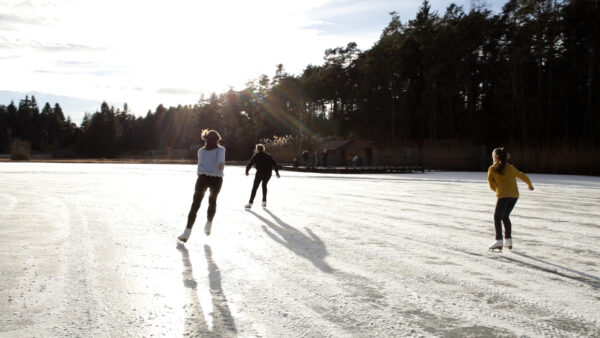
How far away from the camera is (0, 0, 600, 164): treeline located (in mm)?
40656

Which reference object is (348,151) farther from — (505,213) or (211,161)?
(505,213)

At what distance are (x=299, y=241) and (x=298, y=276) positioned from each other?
86.3 inches

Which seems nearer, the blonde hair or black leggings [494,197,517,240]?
black leggings [494,197,517,240]

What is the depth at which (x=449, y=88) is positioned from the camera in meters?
54.8

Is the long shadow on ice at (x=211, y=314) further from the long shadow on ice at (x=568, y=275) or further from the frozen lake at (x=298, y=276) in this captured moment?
the long shadow on ice at (x=568, y=275)

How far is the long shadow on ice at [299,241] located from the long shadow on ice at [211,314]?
50.6 inches

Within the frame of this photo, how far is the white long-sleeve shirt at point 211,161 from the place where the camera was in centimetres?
777

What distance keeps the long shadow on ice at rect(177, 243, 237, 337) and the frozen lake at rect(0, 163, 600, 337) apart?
0.02 metres

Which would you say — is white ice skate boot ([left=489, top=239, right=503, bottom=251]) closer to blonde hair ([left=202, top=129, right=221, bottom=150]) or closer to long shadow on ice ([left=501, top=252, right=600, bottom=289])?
long shadow on ice ([left=501, top=252, right=600, bottom=289])

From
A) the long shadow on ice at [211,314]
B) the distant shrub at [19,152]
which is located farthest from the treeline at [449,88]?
the distant shrub at [19,152]

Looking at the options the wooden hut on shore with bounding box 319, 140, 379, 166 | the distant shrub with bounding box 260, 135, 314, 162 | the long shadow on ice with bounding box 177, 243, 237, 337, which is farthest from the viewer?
the distant shrub with bounding box 260, 135, 314, 162

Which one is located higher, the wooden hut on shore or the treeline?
the treeline

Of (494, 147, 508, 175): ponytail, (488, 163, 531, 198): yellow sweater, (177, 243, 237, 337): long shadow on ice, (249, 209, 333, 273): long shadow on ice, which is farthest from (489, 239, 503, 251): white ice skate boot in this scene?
(177, 243, 237, 337): long shadow on ice

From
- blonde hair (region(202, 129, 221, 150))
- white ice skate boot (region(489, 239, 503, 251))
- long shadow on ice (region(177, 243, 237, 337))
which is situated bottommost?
long shadow on ice (region(177, 243, 237, 337))
